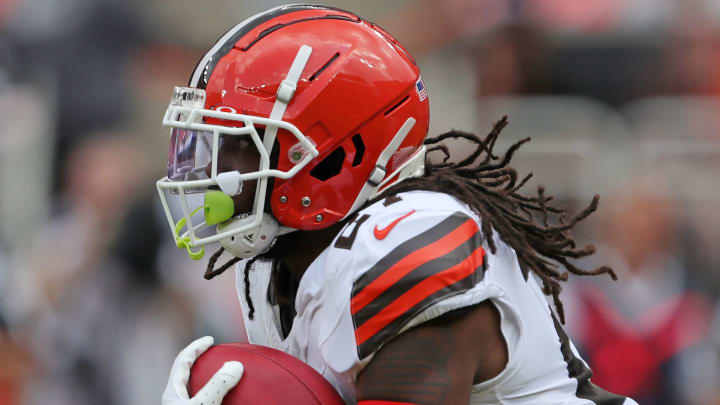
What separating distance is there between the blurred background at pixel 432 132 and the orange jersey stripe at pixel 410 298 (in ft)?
9.07

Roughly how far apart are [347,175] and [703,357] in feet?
9.84

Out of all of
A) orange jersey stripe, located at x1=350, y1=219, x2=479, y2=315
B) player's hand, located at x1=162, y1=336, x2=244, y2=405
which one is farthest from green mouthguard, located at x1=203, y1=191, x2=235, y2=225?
orange jersey stripe, located at x1=350, y1=219, x2=479, y2=315

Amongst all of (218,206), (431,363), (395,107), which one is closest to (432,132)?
(395,107)

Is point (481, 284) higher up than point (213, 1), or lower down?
lower down

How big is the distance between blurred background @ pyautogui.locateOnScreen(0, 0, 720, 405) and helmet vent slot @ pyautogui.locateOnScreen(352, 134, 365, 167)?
101 inches

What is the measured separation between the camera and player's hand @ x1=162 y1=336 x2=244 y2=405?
1865 mm

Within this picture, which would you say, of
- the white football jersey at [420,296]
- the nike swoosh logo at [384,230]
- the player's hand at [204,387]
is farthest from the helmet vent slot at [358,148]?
the player's hand at [204,387]

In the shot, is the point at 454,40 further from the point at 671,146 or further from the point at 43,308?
the point at 43,308

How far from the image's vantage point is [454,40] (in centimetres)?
525

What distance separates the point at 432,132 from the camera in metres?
5.04

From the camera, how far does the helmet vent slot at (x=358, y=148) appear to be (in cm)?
202

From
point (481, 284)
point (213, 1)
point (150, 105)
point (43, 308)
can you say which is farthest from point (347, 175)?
point (213, 1)

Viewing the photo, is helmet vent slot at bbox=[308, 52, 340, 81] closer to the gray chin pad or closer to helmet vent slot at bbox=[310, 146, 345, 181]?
helmet vent slot at bbox=[310, 146, 345, 181]

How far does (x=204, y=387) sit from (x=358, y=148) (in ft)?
1.67
